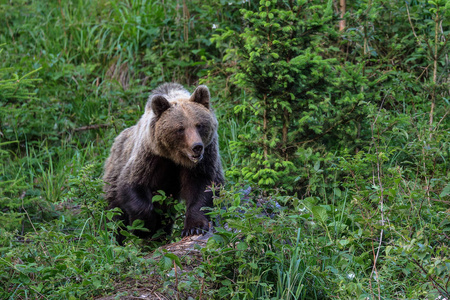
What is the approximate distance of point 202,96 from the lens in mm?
5051

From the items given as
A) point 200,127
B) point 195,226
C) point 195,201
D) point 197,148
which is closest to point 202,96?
point 200,127

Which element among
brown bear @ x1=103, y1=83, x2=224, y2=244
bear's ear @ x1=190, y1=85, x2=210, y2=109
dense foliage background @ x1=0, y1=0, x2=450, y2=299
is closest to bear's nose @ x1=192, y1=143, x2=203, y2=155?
brown bear @ x1=103, y1=83, x2=224, y2=244

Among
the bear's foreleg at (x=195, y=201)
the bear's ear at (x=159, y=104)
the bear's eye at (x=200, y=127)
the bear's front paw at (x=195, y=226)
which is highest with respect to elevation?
the bear's ear at (x=159, y=104)

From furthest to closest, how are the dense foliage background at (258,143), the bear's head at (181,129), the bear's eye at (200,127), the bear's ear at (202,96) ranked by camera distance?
the bear's ear at (202,96) → the bear's eye at (200,127) → the bear's head at (181,129) → the dense foliage background at (258,143)

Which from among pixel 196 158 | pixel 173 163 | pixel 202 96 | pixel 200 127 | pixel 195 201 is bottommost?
pixel 195 201

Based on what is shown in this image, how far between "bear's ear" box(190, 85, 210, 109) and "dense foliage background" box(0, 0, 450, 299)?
667 mm

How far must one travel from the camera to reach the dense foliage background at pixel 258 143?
11.6 ft

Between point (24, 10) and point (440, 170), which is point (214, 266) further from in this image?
point (24, 10)

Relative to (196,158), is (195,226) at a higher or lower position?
lower

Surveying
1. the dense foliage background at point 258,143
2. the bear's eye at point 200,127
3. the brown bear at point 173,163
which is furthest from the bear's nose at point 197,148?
the dense foliage background at point 258,143

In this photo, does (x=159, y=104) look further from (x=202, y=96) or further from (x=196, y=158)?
(x=196, y=158)

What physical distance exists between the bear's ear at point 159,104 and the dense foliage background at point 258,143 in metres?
0.79

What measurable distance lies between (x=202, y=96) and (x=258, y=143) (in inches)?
39.0

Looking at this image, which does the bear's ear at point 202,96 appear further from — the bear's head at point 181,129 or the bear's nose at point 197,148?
the bear's nose at point 197,148
